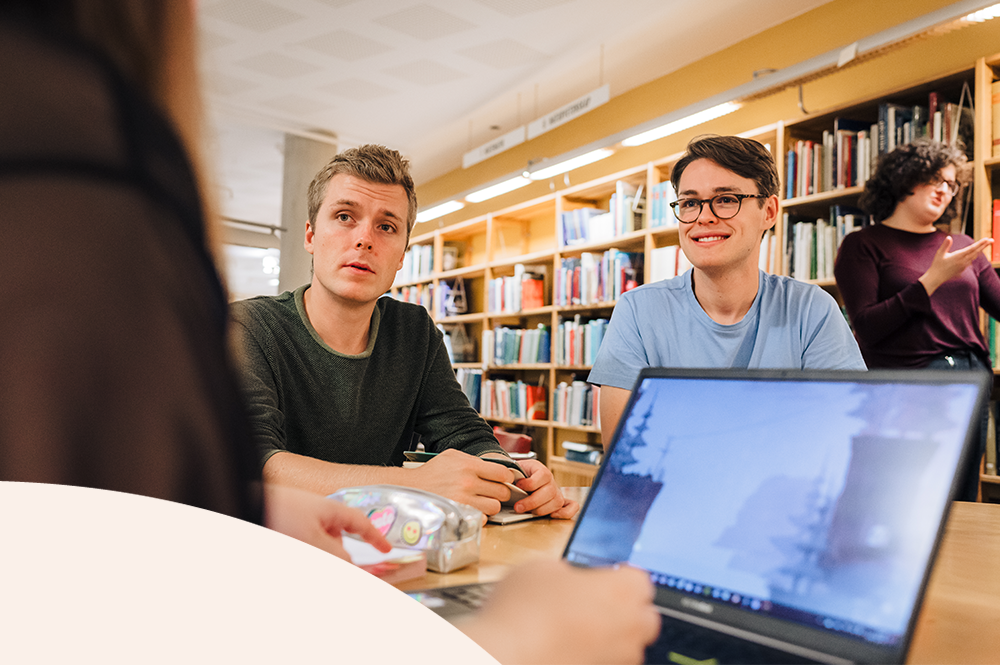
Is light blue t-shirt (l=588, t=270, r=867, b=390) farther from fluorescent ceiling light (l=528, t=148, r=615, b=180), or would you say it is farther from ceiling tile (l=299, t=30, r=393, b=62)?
ceiling tile (l=299, t=30, r=393, b=62)

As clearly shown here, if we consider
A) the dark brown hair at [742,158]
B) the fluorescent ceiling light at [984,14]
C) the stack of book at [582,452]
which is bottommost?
the stack of book at [582,452]

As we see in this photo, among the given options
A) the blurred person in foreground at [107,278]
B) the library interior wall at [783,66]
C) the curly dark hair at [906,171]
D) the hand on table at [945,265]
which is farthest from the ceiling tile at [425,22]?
the blurred person in foreground at [107,278]

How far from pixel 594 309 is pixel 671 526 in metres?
4.19

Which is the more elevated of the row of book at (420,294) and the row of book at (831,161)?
the row of book at (831,161)

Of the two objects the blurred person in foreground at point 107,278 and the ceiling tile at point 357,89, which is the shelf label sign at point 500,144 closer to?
the ceiling tile at point 357,89

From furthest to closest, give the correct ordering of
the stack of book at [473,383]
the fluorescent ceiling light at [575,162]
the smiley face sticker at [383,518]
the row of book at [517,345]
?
the stack of book at [473,383], the row of book at [517,345], the fluorescent ceiling light at [575,162], the smiley face sticker at [383,518]

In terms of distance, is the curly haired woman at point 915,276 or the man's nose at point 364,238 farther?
the curly haired woman at point 915,276

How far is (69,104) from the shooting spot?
0.75 feet

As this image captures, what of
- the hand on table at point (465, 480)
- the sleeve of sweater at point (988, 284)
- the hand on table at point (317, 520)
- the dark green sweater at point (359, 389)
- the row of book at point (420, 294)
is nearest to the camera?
the hand on table at point (317, 520)

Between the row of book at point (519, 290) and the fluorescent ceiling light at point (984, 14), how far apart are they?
321 centimetres

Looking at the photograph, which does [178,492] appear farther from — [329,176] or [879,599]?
[329,176]

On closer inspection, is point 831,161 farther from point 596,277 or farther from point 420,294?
point 420,294

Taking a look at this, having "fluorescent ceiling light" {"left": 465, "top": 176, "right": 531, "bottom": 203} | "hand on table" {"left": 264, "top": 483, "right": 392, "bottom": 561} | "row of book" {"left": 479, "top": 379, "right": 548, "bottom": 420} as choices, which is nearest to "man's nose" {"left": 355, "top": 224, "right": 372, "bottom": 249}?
"hand on table" {"left": 264, "top": 483, "right": 392, "bottom": 561}

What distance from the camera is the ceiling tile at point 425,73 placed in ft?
14.9
